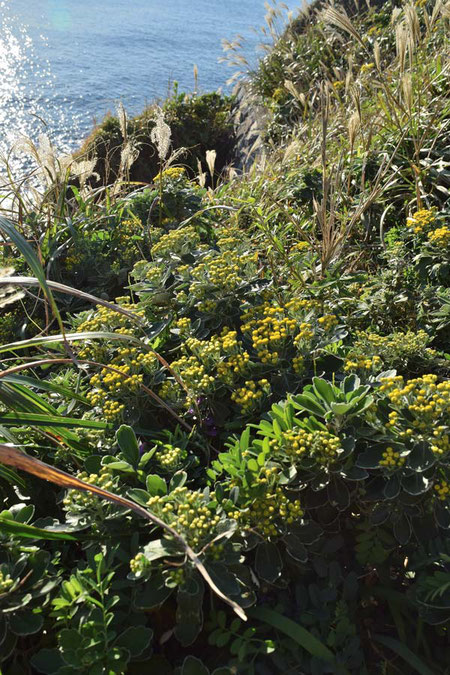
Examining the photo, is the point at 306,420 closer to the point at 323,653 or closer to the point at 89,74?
the point at 323,653

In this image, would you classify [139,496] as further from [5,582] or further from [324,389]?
[324,389]

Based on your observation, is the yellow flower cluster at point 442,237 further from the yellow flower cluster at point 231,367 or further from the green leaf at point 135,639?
the green leaf at point 135,639

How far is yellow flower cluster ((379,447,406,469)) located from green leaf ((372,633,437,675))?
1.42 feet

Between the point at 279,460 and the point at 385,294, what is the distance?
1.13 metres

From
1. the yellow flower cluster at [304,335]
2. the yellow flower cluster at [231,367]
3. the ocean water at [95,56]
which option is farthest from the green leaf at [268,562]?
the ocean water at [95,56]

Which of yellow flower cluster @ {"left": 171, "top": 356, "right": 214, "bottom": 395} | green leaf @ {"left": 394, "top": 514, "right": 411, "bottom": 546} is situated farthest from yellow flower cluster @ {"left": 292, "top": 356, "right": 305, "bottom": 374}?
green leaf @ {"left": 394, "top": 514, "right": 411, "bottom": 546}

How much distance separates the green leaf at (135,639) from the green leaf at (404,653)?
594 mm

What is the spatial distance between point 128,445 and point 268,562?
0.48 metres

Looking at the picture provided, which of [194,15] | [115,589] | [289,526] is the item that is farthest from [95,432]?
[194,15]

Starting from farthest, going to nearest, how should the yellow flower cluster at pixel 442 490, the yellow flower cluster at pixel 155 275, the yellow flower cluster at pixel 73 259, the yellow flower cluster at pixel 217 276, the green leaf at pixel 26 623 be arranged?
the yellow flower cluster at pixel 73 259 < the yellow flower cluster at pixel 155 275 < the yellow flower cluster at pixel 217 276 < the yellow flower cluster at pixel 442 490 < the green leaf at pixel 26 623

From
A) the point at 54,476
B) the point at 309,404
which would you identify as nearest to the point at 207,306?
the point at 309,404

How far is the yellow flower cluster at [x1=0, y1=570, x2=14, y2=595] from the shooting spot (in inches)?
48.3

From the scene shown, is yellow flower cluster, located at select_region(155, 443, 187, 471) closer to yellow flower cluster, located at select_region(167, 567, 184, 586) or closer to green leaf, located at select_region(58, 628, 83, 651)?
yellow flower cluster, located at select_region(167, 567, 184, 586)

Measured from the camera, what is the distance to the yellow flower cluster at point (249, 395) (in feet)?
5.39
